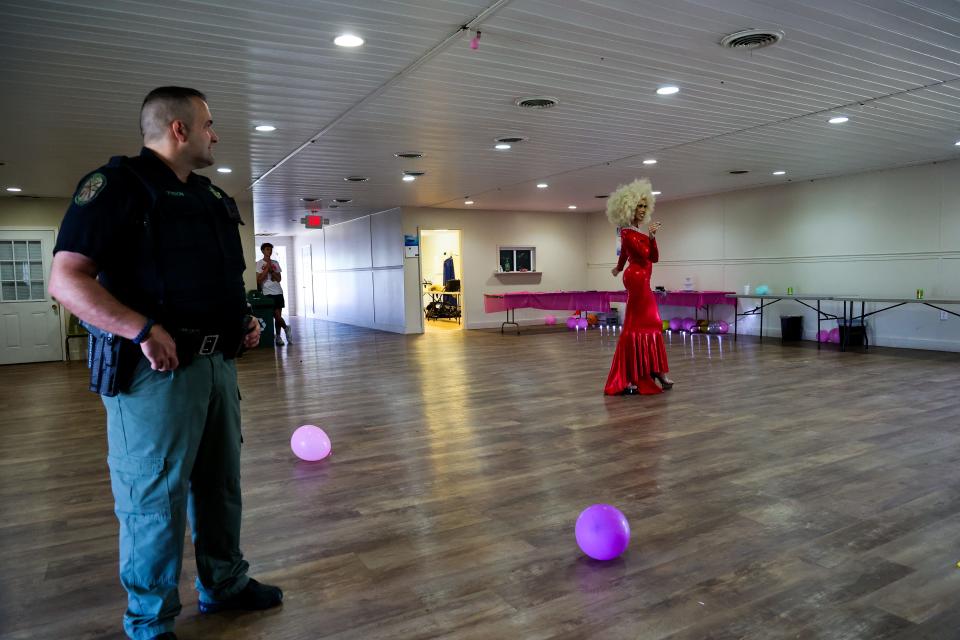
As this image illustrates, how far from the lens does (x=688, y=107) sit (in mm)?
5898

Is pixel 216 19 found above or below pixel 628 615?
above

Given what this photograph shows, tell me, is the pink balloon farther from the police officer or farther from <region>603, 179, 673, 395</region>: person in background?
<region>603, 179, 673, 395</region>: person in background

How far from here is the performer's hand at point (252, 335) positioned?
7.00ft

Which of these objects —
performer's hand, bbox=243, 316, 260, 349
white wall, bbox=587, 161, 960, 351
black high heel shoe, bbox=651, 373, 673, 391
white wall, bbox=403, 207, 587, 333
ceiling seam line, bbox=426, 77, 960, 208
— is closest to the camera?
performer's hand, bbox=243, 316, 260, 349

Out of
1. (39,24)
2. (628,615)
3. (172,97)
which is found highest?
(39,24)

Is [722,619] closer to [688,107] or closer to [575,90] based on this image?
[575,90]

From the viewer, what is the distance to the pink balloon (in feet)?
13.3

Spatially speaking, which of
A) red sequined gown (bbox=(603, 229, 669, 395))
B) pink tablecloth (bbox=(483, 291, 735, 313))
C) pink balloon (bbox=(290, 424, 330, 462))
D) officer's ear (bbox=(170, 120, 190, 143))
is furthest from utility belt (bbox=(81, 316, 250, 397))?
pink tablecloth (bbox=(483, 291, 735, 313))

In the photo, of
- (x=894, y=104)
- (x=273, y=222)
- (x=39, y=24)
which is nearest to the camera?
(x=39, y=24)

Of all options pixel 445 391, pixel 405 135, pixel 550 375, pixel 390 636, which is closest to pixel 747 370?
pixel 550 375

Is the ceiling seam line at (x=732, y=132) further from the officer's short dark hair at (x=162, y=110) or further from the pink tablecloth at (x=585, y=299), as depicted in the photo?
the officer's short dark hair at (x=162, y=110)

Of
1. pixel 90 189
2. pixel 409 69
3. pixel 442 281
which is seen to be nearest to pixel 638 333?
pixel 409 69

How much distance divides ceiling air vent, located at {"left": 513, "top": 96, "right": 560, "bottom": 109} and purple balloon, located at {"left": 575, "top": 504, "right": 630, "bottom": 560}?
394cm

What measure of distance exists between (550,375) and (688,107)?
321 cm
